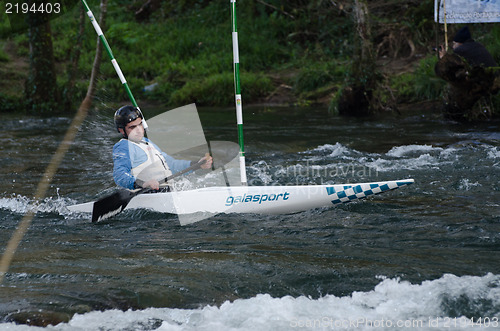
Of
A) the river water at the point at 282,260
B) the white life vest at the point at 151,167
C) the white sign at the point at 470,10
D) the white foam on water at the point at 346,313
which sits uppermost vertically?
the white sign at the point at 470,10

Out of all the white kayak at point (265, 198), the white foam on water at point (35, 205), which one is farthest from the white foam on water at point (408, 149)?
the white foam on water at point (35, 205)

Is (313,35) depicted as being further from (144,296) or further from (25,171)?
(144,296)

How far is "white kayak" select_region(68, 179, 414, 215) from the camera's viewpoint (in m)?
5.56

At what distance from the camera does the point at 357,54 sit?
1162 centimetres

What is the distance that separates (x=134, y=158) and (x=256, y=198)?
1398 millimetres

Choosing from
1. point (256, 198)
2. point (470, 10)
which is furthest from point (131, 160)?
point (470, 10)

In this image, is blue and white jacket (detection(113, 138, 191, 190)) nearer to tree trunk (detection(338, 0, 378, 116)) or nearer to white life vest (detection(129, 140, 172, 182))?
white life vest (detection(129, 140, 172, 182))

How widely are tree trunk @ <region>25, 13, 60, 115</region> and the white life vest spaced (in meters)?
9.75

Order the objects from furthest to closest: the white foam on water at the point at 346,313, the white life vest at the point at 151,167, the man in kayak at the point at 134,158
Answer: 1. the white life vest at the point at 151,167
2. the man in kayak at the point at 134,158
3. the white foam on water at the point at 346,313

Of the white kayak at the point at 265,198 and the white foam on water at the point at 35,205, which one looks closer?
the white kayak at the point at 265,198

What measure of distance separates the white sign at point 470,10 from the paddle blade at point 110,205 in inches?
252

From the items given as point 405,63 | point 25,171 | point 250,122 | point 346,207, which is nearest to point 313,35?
point 405,63

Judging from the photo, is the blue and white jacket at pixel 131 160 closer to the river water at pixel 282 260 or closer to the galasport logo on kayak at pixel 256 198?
the river water at pixel 282 260

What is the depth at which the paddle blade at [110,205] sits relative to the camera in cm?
589
